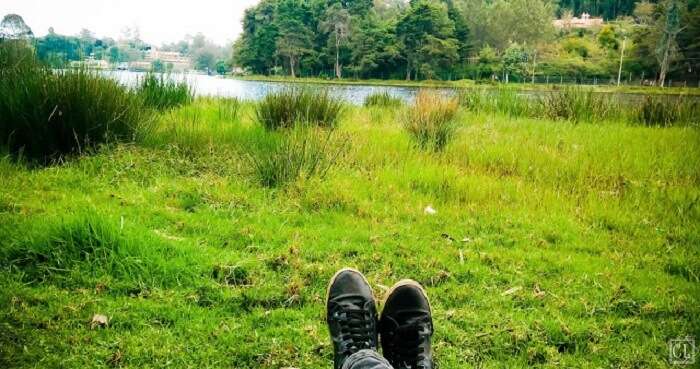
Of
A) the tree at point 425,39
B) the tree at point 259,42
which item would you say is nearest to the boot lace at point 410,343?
the tree at point 425,39

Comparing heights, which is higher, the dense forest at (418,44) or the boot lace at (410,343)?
the dense forest at (418,44)

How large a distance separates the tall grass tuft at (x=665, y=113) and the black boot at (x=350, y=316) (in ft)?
29.4

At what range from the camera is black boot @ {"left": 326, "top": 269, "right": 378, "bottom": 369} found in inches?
71.9

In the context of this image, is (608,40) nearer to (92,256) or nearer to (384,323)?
(384,323)

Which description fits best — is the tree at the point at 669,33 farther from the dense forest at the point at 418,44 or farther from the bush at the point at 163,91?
the bush at the point at 163,91

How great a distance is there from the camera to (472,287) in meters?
2.67

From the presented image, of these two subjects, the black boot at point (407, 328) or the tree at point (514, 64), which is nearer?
the black boot at point (407, 328)

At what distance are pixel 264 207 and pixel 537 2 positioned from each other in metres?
72.6

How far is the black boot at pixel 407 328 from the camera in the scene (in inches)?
72.5

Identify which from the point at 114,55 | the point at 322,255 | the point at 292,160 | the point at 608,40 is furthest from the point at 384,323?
the point at 608,40

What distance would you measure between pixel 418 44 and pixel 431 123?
1853 inches

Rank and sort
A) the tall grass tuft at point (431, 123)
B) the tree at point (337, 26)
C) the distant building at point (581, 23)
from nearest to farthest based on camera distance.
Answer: the tall grass tuft at point (431, 123)
the tree at point (337, 26)
the distant building at point (581, 23)

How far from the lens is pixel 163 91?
7766 millimetres

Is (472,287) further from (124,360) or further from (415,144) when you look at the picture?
(415,144)
